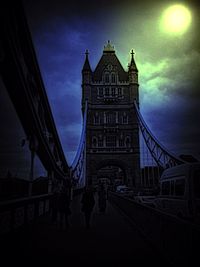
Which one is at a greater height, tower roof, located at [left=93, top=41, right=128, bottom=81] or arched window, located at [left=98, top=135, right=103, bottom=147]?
tower roof, located at [left=93, top=41, right=128, bottom=81]

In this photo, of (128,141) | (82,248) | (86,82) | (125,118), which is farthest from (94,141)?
(82,248)

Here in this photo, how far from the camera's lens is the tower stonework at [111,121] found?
41.6 meters

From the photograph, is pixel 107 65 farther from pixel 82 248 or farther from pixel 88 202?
pixel 82 248

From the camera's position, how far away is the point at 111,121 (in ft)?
144

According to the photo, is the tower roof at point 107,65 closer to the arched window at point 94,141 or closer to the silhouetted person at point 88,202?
the arched window at point 94,141

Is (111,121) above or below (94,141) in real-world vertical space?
above

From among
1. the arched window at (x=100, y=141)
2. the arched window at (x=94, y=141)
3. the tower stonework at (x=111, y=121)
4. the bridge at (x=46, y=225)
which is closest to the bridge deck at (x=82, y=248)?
the bridge at (x=46, y=225)

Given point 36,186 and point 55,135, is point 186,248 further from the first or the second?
point 55,135

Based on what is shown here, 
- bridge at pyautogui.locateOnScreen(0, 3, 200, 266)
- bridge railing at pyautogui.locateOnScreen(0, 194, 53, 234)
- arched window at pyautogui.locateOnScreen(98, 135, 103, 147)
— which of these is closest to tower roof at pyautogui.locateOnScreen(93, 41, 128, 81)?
arched window at pyautogui.locateOnScreen(98, 135, 103, 147)

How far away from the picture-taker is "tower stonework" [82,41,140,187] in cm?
4156

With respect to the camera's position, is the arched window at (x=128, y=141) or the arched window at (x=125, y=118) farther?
the arched window at (x=125, y=118)

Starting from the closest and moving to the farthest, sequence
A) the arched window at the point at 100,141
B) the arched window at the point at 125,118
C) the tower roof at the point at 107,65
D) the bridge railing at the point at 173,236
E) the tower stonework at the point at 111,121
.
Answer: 1. the bridge railing at the point at 173,236
2. the tower stonework at the point at 111,121
3. the arched window at the point at 100,141
4. the arched window at the point at 125,118
5. the tower roof at the point at 107,65

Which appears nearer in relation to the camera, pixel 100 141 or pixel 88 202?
pixel 88 202

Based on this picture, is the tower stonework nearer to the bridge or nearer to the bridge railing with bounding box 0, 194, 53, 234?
the bridge
